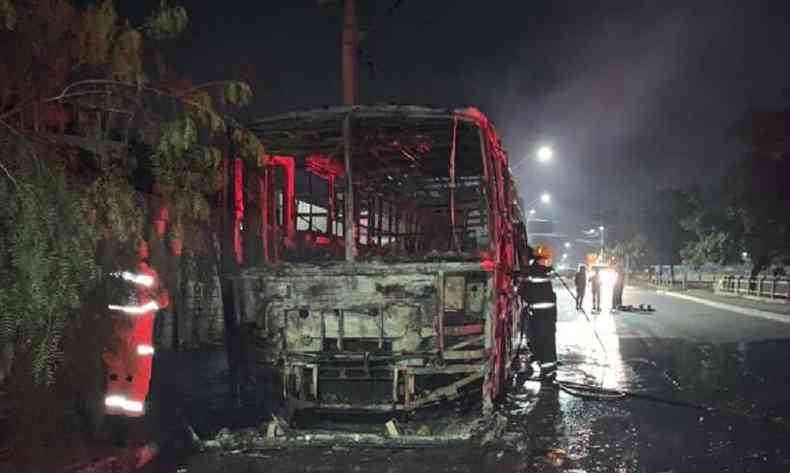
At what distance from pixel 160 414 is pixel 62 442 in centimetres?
147

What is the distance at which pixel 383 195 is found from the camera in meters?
11.2

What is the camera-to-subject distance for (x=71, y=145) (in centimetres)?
460

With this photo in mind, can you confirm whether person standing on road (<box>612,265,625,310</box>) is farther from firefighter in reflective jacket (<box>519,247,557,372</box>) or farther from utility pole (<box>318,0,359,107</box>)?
utility pole (<box>318,0,359,107</box>)

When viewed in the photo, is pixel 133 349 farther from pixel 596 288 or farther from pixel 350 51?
pixel 596 288

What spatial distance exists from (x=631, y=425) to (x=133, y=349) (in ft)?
15.9

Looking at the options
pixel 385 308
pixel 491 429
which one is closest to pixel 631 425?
pixel 491 429

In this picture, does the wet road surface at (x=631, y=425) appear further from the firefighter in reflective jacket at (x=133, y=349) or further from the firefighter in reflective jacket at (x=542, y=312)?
the firefighter in reflective jacket at (x=133, y=349)

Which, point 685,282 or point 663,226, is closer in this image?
point 685,282

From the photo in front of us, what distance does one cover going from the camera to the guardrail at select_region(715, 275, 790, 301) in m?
24.3

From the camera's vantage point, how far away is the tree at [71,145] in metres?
3.80

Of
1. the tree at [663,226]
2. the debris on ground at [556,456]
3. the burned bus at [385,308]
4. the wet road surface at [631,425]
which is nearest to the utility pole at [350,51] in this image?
the burned bus at [385,308]

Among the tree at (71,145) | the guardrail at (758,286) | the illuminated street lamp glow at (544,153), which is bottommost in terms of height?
the guardrail at (758,286)

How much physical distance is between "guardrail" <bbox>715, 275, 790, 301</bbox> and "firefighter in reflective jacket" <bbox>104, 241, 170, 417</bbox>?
77.5ft

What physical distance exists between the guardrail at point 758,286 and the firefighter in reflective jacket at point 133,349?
23.6m
